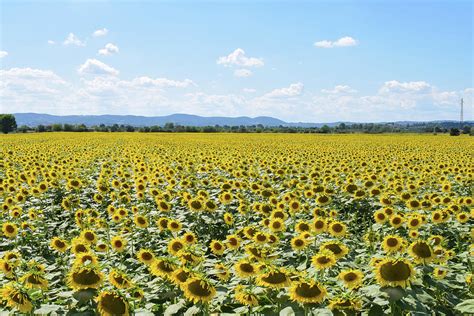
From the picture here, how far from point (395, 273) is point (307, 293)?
68cm

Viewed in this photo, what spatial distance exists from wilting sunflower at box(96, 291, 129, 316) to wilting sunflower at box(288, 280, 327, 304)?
1.26 m

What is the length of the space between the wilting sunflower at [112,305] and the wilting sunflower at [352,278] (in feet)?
6.06

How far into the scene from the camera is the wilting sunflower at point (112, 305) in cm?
323

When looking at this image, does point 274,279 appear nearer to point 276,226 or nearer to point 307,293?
point 307,293

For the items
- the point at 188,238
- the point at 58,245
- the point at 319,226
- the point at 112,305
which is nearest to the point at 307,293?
the point at 112,305

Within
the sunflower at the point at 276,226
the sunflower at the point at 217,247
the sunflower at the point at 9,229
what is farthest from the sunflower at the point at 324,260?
the sunflower at the point at 9,229

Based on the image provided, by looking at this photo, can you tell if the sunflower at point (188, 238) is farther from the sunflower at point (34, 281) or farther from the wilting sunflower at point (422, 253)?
the wilting sunflower at point (422, 253)

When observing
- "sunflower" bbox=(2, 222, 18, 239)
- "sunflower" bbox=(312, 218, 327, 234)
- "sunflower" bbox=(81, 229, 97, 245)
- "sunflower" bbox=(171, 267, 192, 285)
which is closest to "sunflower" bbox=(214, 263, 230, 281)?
"sunflower" bbox=(171, 267, 192, 285)

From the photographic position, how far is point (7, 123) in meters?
106

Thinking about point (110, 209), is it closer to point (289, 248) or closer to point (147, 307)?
point (289, 248)

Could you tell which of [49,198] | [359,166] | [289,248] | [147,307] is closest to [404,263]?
[147,307]

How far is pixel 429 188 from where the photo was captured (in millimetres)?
11633

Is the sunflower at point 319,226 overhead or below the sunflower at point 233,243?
overhead

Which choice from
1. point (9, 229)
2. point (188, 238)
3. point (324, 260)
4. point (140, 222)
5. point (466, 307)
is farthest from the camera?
point (140, 222)
